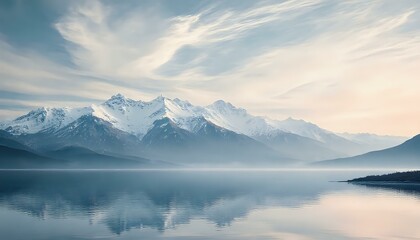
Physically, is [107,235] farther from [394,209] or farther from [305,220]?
[394,209]

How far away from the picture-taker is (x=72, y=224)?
6719cm

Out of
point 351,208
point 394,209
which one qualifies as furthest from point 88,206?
point 394,209

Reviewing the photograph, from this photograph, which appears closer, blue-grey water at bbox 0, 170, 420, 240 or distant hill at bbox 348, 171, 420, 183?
blue-grey water at bbox 0, 170, 420, 240

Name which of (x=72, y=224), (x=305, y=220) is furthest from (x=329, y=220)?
(x=72, y=224)

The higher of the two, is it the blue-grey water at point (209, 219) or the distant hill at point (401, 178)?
the distant hill at point (401, 178)

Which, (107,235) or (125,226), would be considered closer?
(107,235)

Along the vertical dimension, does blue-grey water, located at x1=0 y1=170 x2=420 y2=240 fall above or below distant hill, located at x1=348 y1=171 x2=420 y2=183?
below

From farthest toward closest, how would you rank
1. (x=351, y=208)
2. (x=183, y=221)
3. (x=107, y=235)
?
(x=351, y=208), (x=183, y=221), (x=107, y=235)

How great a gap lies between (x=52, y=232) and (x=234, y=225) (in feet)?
82.0

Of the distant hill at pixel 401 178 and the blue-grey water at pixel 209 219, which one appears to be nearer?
the blue-grey water at pixel 209 219

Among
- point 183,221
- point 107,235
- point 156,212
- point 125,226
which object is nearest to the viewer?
point 107,235

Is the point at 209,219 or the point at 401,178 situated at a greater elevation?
the point at 401,178

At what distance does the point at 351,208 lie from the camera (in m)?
90.4

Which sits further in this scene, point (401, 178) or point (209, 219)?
point (401, 178)
